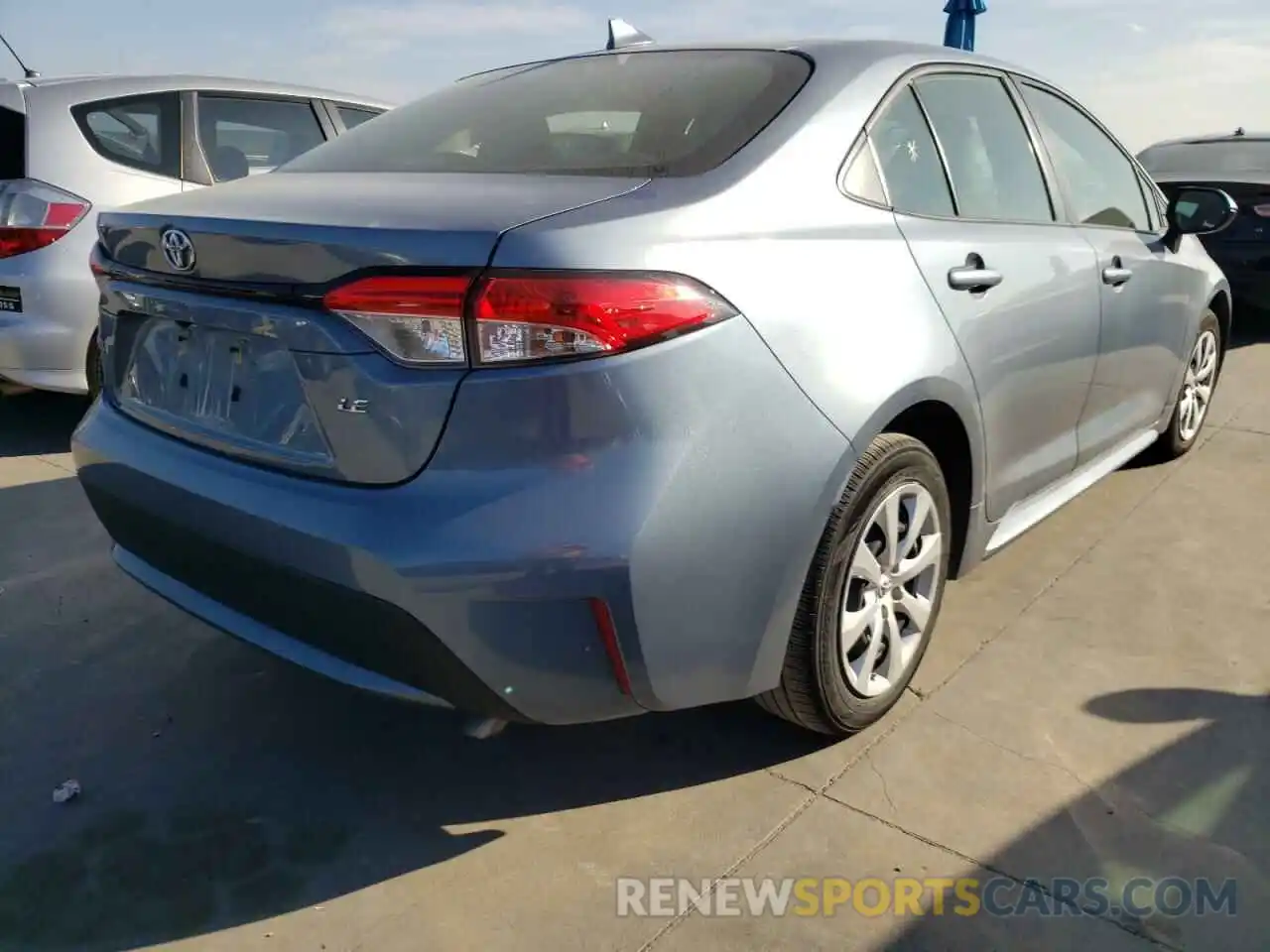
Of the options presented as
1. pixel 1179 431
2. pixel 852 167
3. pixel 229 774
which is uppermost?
pixel 852 167

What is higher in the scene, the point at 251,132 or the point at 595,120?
the point at 595,120

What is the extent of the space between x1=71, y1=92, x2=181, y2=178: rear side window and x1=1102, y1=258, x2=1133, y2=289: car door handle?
376 centimetres

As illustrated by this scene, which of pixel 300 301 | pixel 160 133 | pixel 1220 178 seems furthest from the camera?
pixel 1220 178

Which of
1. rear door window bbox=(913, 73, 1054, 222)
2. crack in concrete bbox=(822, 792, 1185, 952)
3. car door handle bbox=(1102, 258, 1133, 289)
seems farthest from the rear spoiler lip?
crack in concrete bbox=(822, 792, 1185, 952)

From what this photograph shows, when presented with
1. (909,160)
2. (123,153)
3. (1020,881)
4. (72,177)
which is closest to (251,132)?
(123,153)

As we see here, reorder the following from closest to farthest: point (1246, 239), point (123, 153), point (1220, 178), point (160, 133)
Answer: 1. point (123, 153)
2. point (160, 133)
3. point (1246, 239)
4. point (1220, 178)

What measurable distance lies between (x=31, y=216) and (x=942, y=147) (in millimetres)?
3503

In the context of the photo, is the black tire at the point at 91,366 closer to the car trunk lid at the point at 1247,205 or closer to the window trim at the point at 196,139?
the window trim at the point at 196,139

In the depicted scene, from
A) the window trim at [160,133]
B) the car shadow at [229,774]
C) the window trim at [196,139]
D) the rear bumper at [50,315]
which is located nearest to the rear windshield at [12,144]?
the window trim at [160,133]

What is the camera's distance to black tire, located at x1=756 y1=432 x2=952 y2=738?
6.92 ft

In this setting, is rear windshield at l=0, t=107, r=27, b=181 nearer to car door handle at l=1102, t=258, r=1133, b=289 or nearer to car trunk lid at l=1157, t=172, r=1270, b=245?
car door handle at l=1102, t=258, r=1133, b=289

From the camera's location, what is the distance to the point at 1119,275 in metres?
Result: 3.22

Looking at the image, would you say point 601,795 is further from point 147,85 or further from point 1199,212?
point 147,85

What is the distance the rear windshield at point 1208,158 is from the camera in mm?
7152
